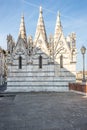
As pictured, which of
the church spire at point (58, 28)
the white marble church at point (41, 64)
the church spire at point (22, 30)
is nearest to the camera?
the white marble church at point (41, 64)

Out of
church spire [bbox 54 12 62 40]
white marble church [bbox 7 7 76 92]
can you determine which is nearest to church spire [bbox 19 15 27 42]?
white marble church [bbox 7 7 76 92]

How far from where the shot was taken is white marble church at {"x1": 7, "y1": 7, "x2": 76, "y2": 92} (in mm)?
28984

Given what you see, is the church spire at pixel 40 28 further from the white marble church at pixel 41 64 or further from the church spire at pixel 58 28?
the church spire at pixel 58 28

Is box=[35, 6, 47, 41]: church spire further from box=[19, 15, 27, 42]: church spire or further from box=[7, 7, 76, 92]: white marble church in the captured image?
box=[19, 15, 27, 42]: church spire

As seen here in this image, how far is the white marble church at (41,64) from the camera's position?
29.0 meters

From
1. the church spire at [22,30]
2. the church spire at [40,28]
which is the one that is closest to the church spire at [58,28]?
the church spire at [40,28]

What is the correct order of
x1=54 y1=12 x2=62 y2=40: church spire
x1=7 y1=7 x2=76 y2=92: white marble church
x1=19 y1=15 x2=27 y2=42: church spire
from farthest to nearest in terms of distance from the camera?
x1=19 y1=15 x2=27 y2=42: church spire, x1=54 y1=12 x2=62 y2=40: church spire, x1=7 y1=7 x2=76 y2=92: white marble church

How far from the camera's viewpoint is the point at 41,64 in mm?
29188

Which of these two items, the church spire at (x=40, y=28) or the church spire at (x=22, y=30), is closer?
the church spire at (x=40, y=28)

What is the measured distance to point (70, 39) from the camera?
29.6 meters

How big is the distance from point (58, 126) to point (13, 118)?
6.96ft

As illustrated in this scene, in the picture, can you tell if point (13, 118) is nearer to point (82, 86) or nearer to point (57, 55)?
point (82, 86)

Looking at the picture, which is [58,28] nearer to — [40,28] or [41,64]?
[40,28]

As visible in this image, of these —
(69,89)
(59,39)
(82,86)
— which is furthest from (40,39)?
(82,86)
